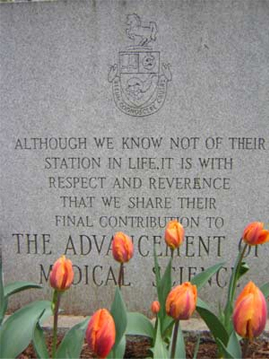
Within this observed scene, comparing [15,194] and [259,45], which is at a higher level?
[259,45]

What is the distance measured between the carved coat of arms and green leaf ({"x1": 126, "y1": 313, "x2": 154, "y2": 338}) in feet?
3.78

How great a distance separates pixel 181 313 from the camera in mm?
1237

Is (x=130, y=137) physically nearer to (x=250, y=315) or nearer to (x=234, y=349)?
(x=234, y=349)

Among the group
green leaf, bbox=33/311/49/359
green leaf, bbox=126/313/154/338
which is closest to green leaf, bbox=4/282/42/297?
green leaf, bbox=33/311/49/359

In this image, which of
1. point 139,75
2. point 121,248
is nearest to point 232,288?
point 121,248

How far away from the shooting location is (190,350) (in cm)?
233

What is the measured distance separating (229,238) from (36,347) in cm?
145

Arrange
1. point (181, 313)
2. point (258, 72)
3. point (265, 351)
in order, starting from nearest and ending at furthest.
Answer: point (181, 313) < point (265, 351) < point (258, 72)

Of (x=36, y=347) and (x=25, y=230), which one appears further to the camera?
(x=25, y=230)

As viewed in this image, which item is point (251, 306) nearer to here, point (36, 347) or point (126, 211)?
point (36, 347)

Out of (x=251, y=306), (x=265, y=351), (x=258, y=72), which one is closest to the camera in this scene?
(x=251, y=306)

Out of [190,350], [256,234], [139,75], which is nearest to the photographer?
[256,234]

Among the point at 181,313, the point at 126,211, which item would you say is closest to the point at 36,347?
the point at 181,313

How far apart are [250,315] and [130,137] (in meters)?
1.61
